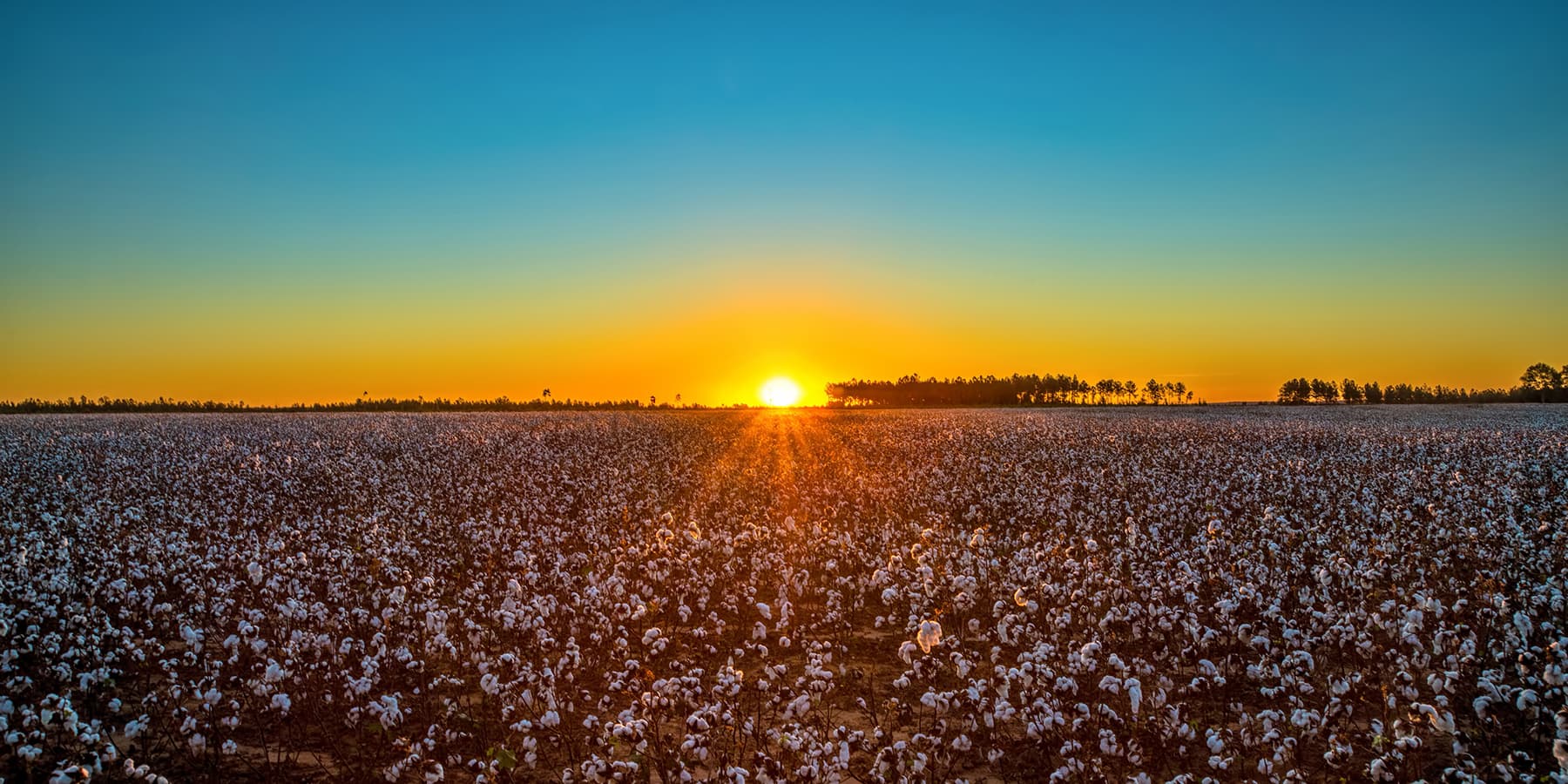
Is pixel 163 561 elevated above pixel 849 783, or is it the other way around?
pixel 163 561

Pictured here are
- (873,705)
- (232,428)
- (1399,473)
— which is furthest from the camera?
(232,428)

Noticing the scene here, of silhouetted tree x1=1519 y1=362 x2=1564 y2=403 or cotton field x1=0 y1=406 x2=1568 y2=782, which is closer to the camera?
cotton field x1=0 y1=406 x2=1568 y2=782

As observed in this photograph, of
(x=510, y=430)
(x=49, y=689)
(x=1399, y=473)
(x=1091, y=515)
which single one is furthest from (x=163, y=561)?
(x=510, y=430)

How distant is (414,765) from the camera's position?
667 centimetres

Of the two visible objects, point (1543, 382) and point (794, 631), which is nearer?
point (794, 631)

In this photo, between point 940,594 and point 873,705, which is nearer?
point 873,705

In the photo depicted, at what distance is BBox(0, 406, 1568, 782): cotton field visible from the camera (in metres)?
6.37

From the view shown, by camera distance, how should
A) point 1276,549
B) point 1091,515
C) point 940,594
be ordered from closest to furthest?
point 940,594 → point 1276,549 → point 1091,515

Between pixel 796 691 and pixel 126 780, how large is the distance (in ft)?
18.2

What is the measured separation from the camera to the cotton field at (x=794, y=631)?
637 centimetres

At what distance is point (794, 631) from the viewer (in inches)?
393

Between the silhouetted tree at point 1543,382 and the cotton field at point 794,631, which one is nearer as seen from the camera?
the cotton field at point 794,631

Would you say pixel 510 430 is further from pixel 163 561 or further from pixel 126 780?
pixel 126 780

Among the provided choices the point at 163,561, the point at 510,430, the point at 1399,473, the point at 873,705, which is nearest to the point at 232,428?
the point at 510,430
